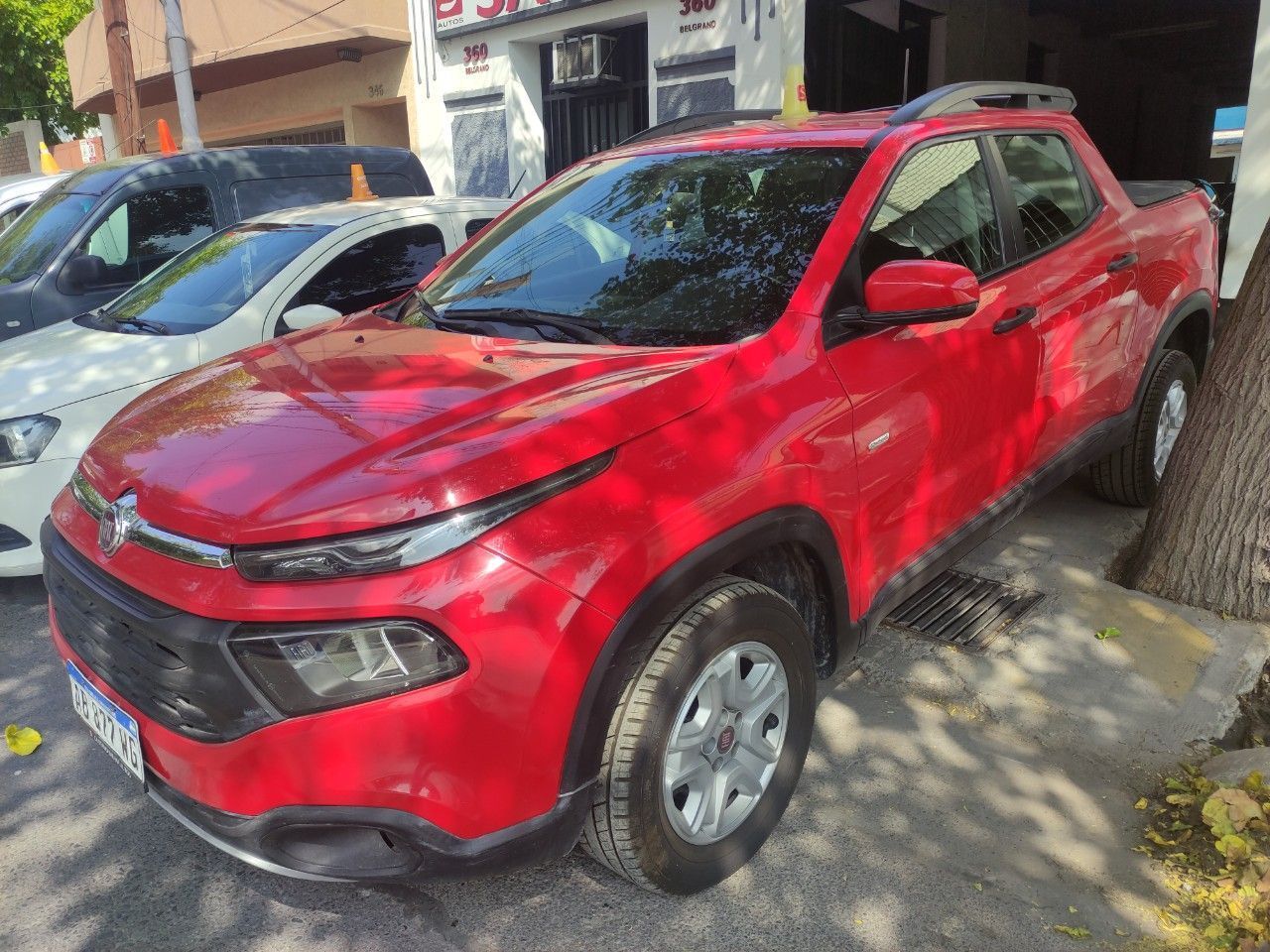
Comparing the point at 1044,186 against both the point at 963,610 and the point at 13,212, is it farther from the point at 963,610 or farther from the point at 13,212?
the point at 13,212

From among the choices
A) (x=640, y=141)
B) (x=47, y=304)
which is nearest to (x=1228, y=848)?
(x=640, y=141)

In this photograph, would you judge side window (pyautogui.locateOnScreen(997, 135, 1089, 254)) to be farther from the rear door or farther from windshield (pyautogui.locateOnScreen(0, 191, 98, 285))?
windshield (pyautogui.locateOnScreen(0, 191, 98, 285))

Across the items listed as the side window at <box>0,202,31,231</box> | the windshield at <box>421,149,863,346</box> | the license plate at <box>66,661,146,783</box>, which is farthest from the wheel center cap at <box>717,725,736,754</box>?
the side window at <box>0,202,31,231</box>

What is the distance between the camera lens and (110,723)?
2.36 m

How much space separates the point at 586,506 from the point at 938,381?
4.59ft

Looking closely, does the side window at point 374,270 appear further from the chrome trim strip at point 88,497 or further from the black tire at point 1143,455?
the black tire at point 1143,455

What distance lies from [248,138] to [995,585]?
18.0 meters

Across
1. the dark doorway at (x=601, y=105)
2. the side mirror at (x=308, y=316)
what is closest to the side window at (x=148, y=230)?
the side mirror at (x=308, y=316)

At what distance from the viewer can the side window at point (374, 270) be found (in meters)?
4.96

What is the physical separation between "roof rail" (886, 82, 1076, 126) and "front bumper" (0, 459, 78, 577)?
333cm

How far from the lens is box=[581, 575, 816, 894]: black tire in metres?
2.21

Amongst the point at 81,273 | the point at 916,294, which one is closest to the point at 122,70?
the point at 81,273

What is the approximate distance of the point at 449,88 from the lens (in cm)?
1311

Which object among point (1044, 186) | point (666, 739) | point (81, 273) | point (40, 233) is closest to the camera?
→ point (666, 739)
